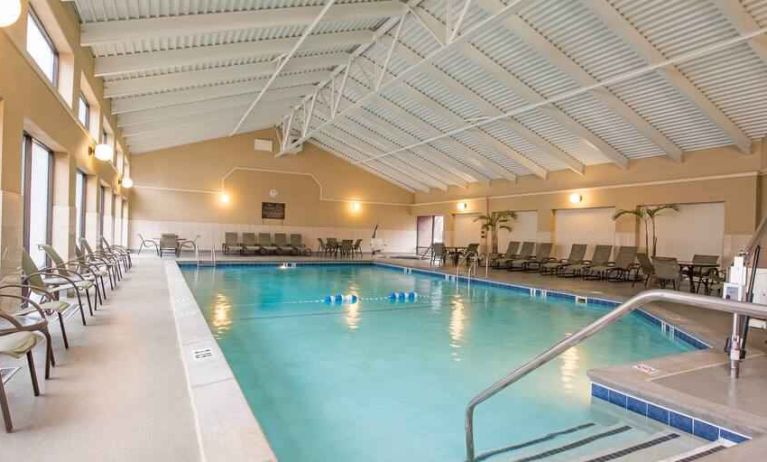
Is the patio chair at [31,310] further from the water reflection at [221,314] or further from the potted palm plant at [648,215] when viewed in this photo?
the potted palm plant at [648,215]

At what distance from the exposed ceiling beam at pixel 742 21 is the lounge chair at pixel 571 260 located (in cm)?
Answer: 581

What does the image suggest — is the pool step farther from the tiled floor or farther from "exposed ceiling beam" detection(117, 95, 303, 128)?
"exposed ceiling beam" detection(117, 95, 303, 128)

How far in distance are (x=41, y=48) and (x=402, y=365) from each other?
4960mm

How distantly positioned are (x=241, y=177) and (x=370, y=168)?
491 cm

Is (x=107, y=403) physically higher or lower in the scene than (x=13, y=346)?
Answer: lower

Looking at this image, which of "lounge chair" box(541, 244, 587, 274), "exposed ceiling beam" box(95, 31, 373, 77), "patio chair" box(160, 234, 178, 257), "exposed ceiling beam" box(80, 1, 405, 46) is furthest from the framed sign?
"exposed ceiling beam" box(80, 1, 405, 46)

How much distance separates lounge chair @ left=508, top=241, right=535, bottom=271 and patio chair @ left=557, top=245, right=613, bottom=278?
1095 mm

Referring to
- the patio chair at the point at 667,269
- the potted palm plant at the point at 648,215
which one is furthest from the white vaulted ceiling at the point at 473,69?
the patio chair at the point at 667,269

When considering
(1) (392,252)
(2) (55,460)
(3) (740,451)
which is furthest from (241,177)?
(3) (740,451)

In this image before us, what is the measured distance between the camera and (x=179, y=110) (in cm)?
1027

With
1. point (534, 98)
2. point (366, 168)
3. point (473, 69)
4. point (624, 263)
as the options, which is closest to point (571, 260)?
point (624, 263)

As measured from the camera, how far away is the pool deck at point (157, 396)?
181cm

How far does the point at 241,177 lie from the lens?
15.8 m

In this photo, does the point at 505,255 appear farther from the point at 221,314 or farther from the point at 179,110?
the point at 179,110
